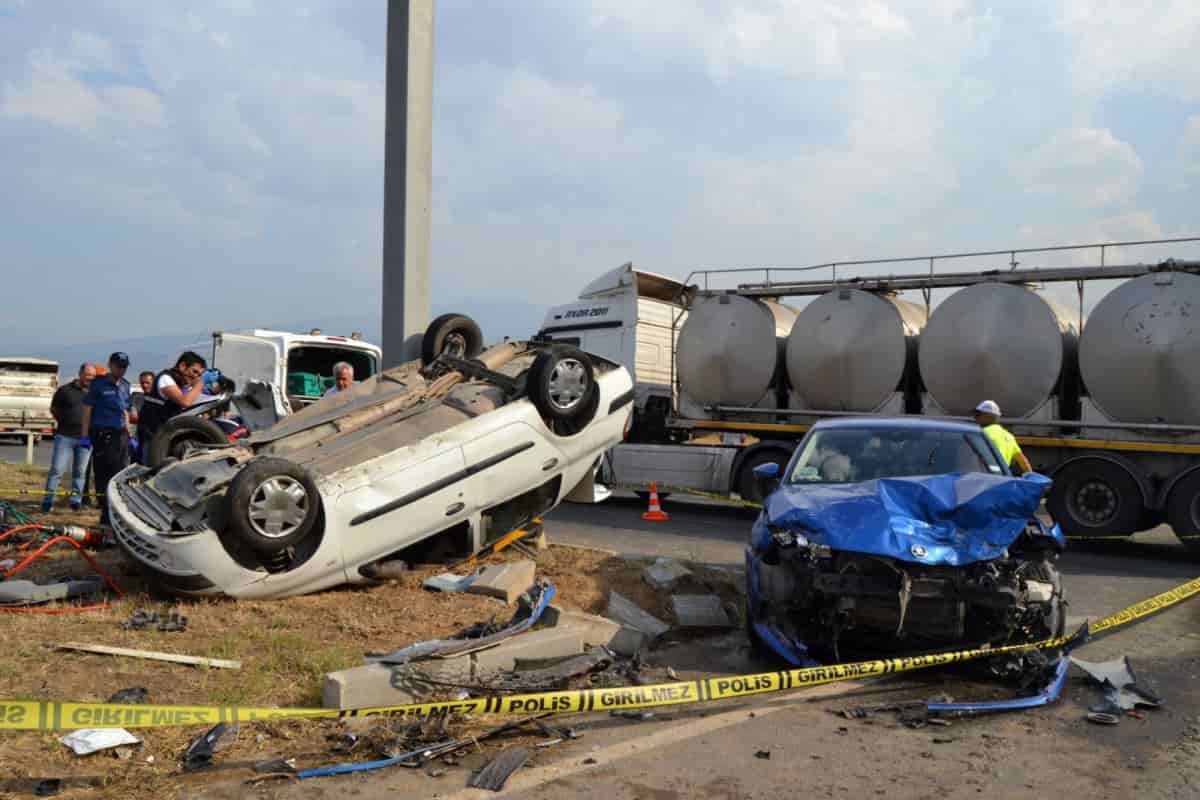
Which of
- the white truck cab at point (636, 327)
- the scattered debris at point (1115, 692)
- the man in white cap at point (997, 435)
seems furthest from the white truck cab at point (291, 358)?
the scattered debris at point (1115, 692)

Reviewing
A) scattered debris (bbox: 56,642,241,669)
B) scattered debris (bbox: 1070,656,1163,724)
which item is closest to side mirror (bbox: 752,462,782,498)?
scattered debris (bbox: 1070,656,1163,724)

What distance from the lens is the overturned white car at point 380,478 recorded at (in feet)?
18.8

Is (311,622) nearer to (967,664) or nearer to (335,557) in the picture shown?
(335,557)

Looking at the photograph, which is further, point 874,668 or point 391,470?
point 391,470

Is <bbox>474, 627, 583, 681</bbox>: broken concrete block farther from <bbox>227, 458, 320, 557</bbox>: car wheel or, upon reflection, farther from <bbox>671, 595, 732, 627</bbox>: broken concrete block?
<bbox>227, 458, 320, 557</bbox>: car wheel

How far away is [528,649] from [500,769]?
46.4 inches

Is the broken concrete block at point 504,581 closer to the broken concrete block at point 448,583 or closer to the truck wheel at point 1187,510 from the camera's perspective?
the broken concrete block at point 448,583

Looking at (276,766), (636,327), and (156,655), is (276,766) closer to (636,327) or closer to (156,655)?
(156,655)

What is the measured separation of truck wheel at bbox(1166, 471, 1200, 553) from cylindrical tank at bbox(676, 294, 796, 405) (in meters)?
5.35

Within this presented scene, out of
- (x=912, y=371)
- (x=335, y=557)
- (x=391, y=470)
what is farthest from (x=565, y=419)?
(x=912, y=371)

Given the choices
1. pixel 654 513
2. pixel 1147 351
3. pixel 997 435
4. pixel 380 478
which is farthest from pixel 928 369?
pixel 380 478

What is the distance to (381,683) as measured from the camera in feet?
14.2

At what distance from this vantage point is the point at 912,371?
13070mm

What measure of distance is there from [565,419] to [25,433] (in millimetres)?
23823
